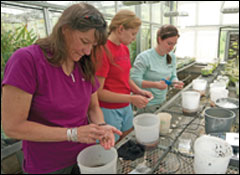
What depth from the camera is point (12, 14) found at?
2.00 m

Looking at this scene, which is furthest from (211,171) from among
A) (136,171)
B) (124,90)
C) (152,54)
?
(152,54)

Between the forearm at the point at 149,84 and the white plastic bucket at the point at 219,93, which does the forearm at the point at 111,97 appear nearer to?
the forearm at the point at 149,84

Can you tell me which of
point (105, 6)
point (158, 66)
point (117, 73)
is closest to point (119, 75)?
point (117, 73)

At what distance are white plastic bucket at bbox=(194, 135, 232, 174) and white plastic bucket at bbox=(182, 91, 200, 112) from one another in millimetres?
591

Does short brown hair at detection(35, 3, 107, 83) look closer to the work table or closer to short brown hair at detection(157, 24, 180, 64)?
the work table

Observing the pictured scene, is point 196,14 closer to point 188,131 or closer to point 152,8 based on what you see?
point 152,8

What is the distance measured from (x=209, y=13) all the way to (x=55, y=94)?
962 cm

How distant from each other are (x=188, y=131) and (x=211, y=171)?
1.60 ft

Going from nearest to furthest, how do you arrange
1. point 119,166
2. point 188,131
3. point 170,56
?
point 119,166
point 188,131
point 170,56

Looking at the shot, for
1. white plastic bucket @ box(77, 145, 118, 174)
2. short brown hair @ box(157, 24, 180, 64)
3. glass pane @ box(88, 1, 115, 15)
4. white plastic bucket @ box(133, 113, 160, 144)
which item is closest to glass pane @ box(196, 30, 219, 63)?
glass pane @ box(88, 1, 115, 15)

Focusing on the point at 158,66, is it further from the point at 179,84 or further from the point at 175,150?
the point at 175,150

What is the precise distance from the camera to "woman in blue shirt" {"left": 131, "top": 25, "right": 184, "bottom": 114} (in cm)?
188

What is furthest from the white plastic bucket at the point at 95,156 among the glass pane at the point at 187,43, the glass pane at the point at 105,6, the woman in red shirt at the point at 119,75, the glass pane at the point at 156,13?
the glass pane at the point at 187,43

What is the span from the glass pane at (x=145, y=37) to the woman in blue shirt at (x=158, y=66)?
2.75 meters
